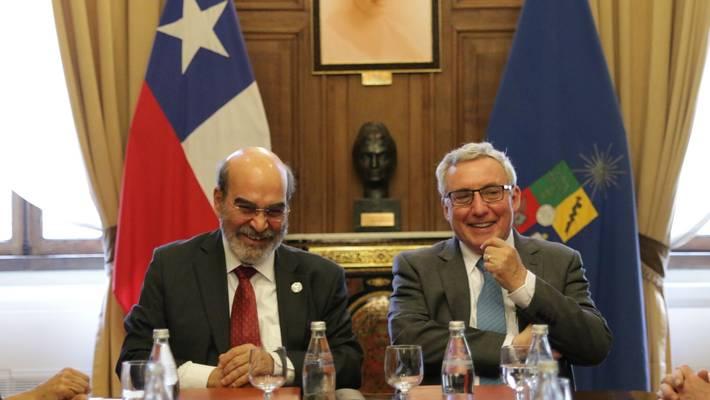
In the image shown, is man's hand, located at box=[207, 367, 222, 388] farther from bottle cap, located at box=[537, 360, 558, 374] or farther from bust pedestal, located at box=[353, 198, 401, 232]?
bust pedestal, located at box=[353, 198, 401, 232]

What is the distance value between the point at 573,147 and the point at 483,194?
5.72ft

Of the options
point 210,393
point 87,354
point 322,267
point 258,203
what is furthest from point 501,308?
point 87,354

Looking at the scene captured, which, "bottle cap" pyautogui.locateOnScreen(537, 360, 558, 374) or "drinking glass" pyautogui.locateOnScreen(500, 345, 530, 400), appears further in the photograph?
"drinking glass" pyautogui.locateOnScreen(500, 345, 530, 400)

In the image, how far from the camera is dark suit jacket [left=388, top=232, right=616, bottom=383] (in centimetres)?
316

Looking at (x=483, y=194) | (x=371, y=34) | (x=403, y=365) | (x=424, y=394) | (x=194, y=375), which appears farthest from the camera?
(x=371, y=34)

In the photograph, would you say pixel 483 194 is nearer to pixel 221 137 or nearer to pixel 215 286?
pixel 215 286

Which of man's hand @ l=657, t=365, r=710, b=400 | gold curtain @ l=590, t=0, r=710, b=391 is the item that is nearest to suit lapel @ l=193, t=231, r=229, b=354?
man's hand @ l=657, t=365, r=710, b=400

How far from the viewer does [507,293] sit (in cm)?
329

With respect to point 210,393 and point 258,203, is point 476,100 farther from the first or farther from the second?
point 210,393

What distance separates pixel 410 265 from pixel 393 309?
0.53 feet

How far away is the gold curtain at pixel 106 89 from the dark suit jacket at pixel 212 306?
1835mm

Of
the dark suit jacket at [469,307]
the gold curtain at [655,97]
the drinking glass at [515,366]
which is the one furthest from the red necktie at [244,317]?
the gold curtain at [655,97]

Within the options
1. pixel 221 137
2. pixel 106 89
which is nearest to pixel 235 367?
pixel 221 137

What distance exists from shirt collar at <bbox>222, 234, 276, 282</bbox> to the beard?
3 cm
